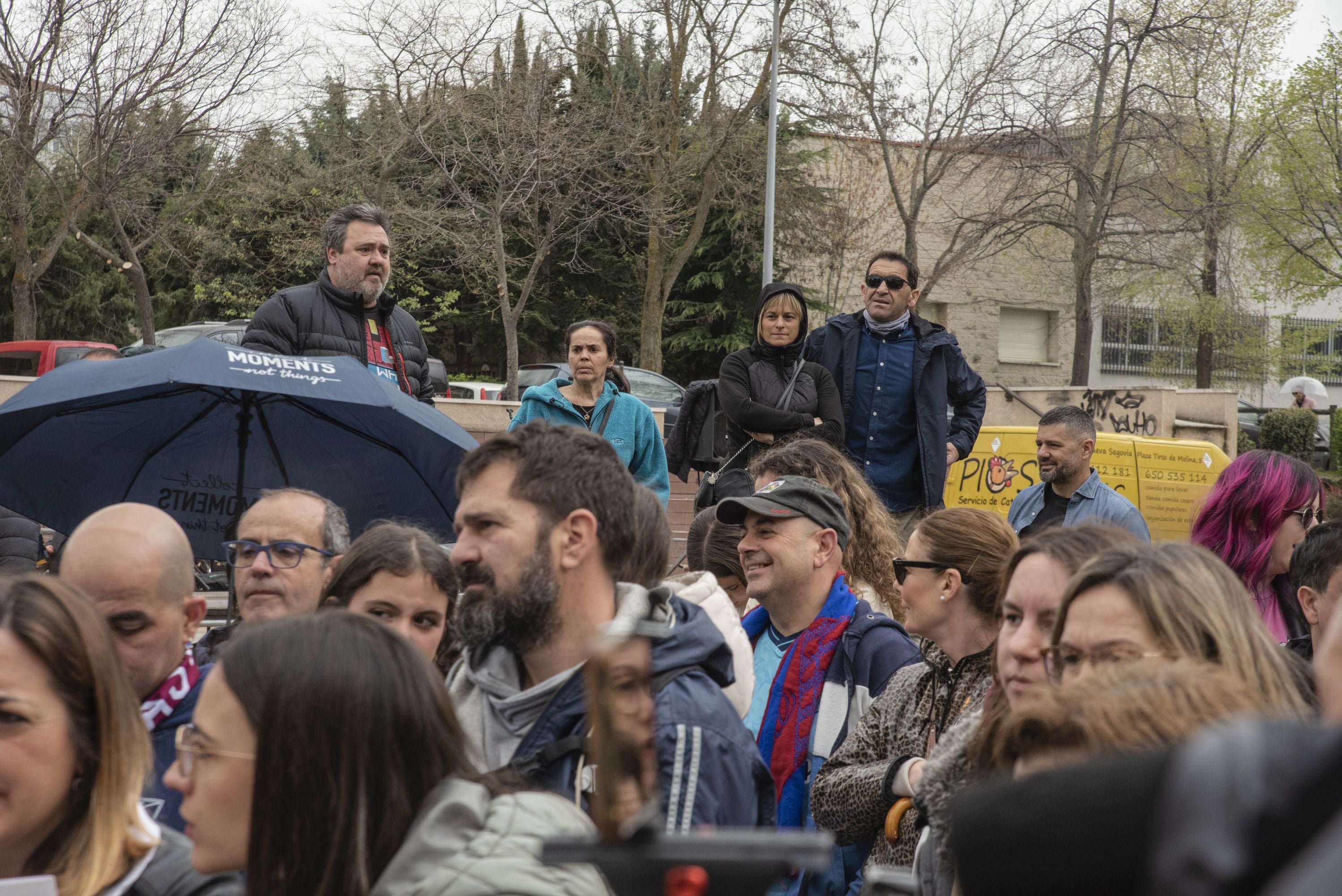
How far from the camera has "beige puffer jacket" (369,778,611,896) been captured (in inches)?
73.0

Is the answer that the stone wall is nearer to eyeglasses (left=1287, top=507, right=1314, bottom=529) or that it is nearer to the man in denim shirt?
the man in denim shirt

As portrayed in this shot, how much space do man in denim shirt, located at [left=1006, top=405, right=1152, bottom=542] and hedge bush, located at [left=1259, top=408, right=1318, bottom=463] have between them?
2341 cm

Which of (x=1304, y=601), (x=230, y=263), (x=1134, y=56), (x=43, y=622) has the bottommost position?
(x=1304, y=601)

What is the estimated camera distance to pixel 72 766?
233 cm

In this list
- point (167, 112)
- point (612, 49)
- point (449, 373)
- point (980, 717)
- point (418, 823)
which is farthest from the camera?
point (449, 373)

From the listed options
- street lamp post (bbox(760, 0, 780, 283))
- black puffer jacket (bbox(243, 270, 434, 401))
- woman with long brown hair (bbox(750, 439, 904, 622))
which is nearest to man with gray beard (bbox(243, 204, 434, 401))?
black puffer jacket (bbox(243, 270, 434, 401))

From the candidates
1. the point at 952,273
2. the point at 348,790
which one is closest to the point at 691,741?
the point at 348,790

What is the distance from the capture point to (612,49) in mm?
27125

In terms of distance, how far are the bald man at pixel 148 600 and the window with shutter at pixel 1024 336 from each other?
40838mm

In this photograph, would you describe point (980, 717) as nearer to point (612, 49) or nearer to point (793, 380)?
point (793, 380)

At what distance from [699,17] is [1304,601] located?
2314cm

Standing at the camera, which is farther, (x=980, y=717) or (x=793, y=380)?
(x=793, y=380)

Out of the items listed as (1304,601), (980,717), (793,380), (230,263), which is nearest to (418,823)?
(980,717)

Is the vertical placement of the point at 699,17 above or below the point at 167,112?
above
